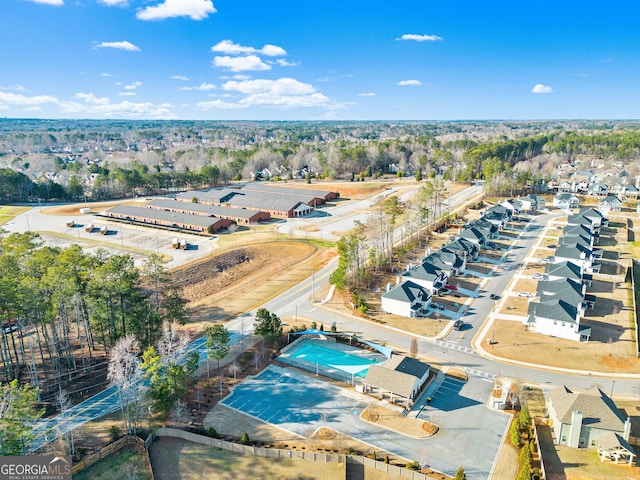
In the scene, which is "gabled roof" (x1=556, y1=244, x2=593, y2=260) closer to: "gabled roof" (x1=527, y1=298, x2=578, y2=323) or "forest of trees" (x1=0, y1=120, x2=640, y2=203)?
"gabled roof" (x1=527, y1=298, x2=578, y2=323)

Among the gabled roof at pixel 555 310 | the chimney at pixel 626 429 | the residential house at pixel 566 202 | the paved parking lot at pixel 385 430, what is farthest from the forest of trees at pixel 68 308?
the residential house at pixel 566 202

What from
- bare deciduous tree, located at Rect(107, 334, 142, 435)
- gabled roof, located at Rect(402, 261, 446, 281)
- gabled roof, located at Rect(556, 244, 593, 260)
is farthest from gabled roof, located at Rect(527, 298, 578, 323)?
bare deciduous tree, located at Rect(107, 334, 142, 435)

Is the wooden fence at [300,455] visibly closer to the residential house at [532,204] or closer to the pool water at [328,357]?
the pool water at [328,357]

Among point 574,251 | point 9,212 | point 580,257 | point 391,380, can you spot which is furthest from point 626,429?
point 9,212

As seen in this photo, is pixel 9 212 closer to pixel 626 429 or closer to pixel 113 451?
pixel 113 451

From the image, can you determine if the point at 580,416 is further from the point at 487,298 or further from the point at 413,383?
the point at 487,298

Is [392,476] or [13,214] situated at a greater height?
[13,214]

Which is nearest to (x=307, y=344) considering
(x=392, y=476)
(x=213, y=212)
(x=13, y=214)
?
(x=392, y=476)
